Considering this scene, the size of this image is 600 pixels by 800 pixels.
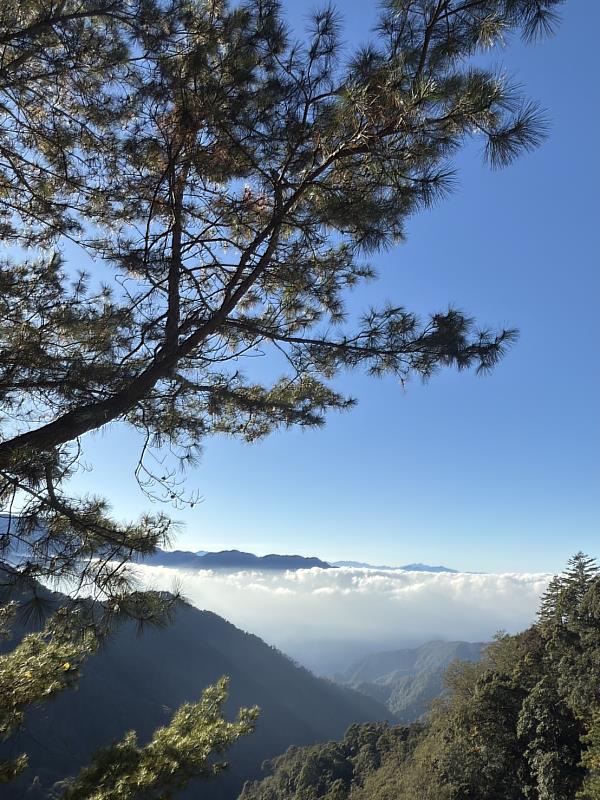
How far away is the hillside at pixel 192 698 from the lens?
192 feet

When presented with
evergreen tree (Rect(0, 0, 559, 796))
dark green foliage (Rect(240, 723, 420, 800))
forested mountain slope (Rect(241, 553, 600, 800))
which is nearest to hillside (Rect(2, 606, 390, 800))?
dark green foliage (Rect(240, 723, 420, 800))

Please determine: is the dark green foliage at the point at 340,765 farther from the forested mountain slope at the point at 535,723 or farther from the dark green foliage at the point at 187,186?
the dark green foliage at the point at 187,186

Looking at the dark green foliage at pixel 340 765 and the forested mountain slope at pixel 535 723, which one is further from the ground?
the forested mountain slope at pixel 535 723

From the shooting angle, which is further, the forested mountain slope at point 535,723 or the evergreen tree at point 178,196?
the forested mountain slope at point 535,723

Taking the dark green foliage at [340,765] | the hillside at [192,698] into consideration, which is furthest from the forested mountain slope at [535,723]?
the hillside at [192,698]

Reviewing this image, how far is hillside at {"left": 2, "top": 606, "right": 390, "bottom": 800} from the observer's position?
192 feet

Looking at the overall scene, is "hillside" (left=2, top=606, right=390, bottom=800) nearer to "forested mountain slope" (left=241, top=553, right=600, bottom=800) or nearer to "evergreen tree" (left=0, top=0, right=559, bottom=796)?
"forested mountain slope" (left=241, top=553, right=600, bottom=800)

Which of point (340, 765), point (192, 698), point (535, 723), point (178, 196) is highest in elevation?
point (178, 196)

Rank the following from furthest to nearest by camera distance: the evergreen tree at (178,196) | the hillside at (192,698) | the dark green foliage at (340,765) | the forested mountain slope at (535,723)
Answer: the hillside at (192,698) < the dark green foliage at (340,765) < the forested mountain slope at (535,723) < the evergreen tree at (178,196)

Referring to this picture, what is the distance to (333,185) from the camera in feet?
11.0

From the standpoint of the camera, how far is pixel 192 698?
3189 inches

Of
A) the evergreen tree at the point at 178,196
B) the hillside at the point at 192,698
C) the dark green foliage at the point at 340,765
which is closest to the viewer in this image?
the evergreen tree at the point at 178,196

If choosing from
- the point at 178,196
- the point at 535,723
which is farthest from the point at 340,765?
the point at 178,196

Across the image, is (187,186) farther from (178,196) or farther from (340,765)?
(340,765)
